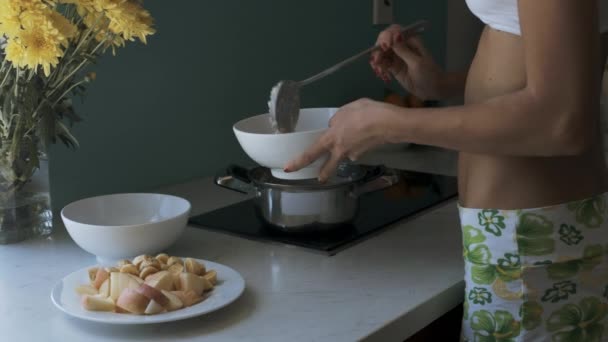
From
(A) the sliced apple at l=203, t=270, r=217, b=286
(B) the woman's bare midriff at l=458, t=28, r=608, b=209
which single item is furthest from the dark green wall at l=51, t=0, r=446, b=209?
(B) the woman's bare midriff at l=458, t=28, r=608, b=209

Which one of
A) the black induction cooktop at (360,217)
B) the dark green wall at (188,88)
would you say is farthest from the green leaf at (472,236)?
the dark green wall at (188,88)

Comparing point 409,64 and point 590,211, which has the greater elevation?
point 409,64

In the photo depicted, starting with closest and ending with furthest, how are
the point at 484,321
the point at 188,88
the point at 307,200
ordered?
1. the point at 484,321
2. the point at 307,200
3. the point at 188,88

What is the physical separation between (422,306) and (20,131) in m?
0.61

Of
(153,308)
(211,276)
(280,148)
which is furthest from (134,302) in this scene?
(280,148)

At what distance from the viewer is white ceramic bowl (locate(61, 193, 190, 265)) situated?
1.07 m

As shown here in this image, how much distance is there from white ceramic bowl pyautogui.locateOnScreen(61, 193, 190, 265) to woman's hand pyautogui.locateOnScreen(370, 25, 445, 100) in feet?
1.38

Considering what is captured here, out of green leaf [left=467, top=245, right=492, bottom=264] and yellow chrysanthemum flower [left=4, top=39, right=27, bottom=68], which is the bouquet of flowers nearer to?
yellow chrysanthemum flower [left=4, top=39, right=27, bottom=68]

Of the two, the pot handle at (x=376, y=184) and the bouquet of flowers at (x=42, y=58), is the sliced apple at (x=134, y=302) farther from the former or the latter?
the pot handle at (x=376, y=184)

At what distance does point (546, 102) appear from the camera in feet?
2.67

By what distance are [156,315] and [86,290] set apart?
12 cm

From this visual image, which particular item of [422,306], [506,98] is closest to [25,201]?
[422,306]

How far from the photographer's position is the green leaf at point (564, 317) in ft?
3.28

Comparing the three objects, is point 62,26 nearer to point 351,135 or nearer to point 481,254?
point 351,135
